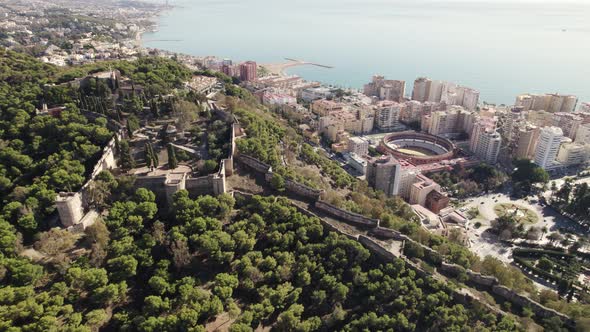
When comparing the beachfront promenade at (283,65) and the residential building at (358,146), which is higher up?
the beachfront promenade at (283,65)

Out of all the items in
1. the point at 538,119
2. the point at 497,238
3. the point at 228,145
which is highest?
the point at 228,145

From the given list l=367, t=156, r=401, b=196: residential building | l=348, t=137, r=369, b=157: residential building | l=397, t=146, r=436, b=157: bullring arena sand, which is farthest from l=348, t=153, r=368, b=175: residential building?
l=397, t=146, r=436, b=157: bullring arena sand

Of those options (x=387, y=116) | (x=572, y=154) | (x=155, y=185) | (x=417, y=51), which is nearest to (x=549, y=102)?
(x=572, y=154)

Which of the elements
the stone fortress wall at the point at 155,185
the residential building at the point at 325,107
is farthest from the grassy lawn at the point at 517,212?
the residential building at the point at 325,107

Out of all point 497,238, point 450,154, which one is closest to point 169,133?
point 497,238

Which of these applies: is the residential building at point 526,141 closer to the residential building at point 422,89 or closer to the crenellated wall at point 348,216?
the residential building at point 422,89

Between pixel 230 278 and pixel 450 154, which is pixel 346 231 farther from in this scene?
pixel 450 154
